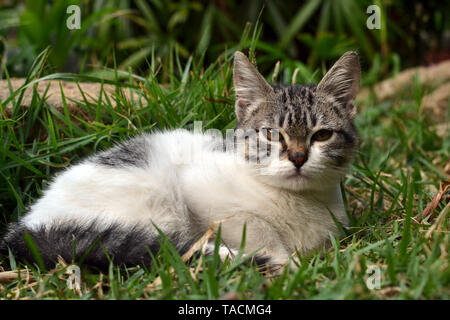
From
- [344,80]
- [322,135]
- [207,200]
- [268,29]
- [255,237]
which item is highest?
[268,29]

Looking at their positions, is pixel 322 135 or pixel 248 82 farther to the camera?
pixel 248 82

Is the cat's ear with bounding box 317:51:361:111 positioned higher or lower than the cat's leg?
higher

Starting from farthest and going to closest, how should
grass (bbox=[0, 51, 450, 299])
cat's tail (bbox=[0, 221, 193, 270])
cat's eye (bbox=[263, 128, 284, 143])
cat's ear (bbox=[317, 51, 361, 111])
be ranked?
cat's ear (bbox=[317, 51, 361, 111])
cat's eye (bbox=[263, 128, 284, 143])
cat's tail (bbox=[0, 221, 193, 270])
grass (bbox=[0, 51, 450, 299])

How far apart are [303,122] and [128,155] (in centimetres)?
78

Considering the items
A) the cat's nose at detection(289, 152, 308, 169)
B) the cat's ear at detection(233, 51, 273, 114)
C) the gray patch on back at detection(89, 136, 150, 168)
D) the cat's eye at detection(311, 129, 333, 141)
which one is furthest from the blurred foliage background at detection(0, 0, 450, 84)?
the cat's nose at detection(289, 152, 308, 169)

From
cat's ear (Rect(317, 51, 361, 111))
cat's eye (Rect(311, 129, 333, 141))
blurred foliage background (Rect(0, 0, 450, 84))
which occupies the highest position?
blurred foliage background (Rect(0, 0, 450, 84))

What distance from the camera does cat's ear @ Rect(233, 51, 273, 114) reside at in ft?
6.81

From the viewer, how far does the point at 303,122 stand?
195 centimetres

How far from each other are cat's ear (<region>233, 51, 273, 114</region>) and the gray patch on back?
1.62ft

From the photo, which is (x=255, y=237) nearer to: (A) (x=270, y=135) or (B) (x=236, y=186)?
(B) (x=236, y=186)

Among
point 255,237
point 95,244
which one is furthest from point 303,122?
point 95,244

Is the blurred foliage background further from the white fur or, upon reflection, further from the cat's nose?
the cat's nose

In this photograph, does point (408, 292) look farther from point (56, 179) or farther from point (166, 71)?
point (166, 71)

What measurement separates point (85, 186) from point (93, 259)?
0.37 meters
